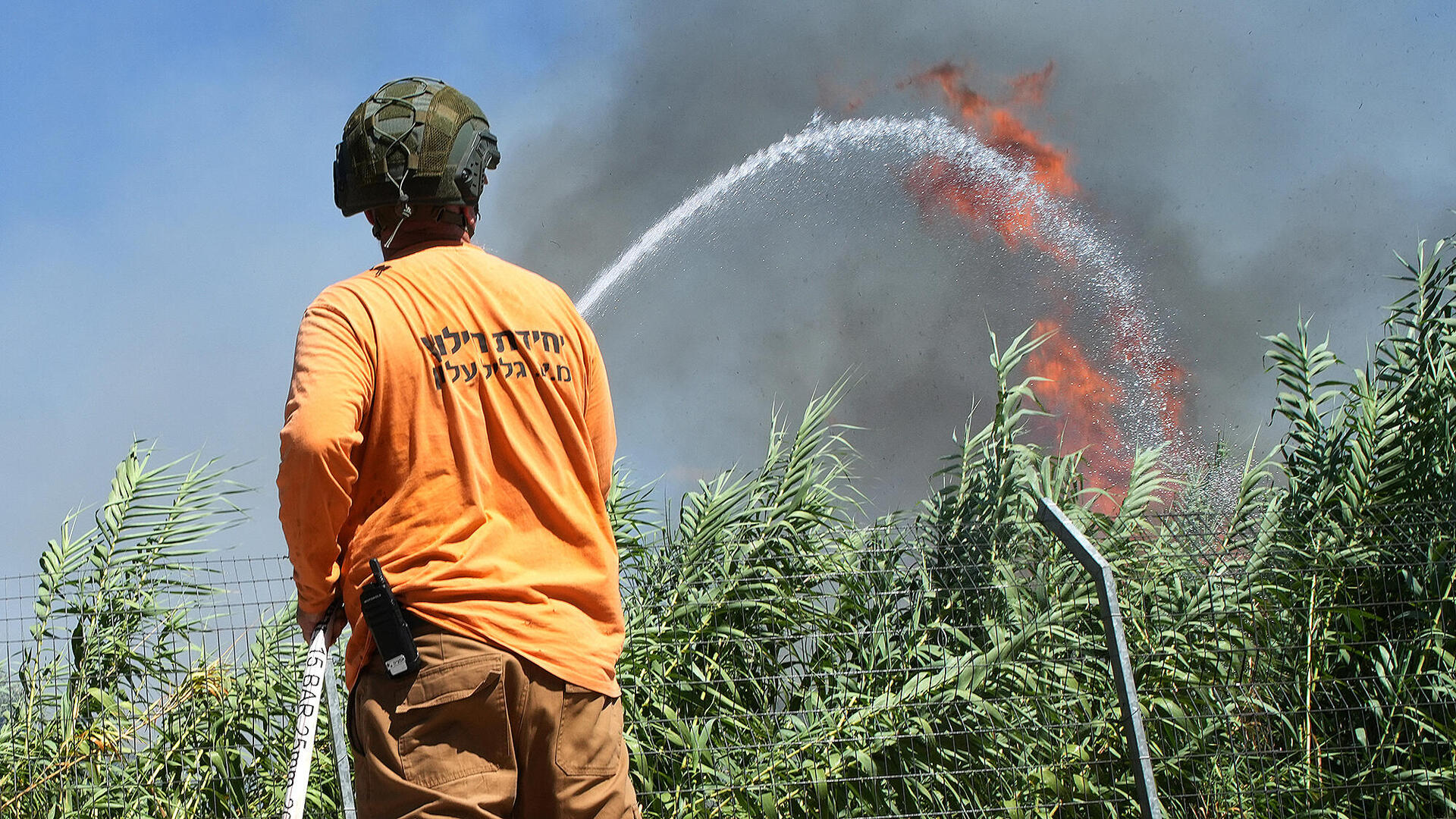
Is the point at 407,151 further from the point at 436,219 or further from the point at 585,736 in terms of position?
the point at 585,736

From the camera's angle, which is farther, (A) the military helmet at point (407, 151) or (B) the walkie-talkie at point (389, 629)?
(A) the military helmet at point (407, 151)

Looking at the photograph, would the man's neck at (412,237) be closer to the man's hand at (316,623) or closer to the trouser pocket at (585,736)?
the man's hand at (316,623)

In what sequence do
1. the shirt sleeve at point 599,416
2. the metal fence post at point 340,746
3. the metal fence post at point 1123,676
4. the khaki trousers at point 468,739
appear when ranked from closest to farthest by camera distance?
the khaki trousers at point 468,739 < the shirt sleeve at point 599,416 < the metal fence post at point 340,746 < the metal fence post at point 1123,676

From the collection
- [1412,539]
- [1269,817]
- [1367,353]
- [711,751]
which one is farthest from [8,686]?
[1367,353]

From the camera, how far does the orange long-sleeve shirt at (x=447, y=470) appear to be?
1.99 m

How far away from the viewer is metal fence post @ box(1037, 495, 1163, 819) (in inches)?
141

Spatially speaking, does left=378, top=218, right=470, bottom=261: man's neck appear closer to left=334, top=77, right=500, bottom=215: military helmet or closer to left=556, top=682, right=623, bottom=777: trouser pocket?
left=334, top=77, right=500, bottom=215: military helmet

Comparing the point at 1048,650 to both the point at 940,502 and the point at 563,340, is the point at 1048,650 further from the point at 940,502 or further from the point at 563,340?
the point at 563,340

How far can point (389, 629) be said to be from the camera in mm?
1959

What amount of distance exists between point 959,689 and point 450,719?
8.00 ft

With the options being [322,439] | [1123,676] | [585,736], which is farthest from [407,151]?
[1123,676]

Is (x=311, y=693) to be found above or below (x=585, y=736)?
above

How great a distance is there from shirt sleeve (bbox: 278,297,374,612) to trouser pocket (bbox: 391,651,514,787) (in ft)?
0.93

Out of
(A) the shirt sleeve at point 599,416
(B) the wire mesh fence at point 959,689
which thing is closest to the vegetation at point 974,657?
(B) the wire mesh fence at point 959,689
